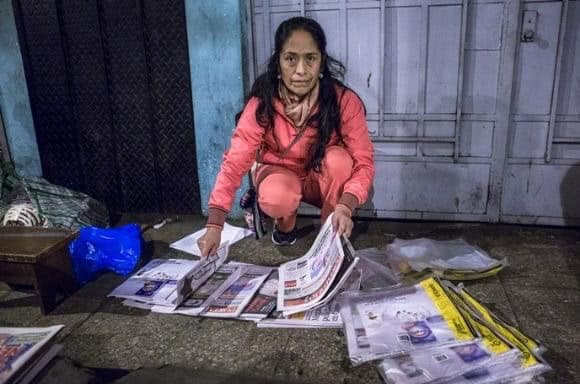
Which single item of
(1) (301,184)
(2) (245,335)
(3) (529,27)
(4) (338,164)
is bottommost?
(2) (245,335)

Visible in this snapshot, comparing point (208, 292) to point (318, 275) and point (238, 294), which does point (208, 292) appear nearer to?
point (238, 294)

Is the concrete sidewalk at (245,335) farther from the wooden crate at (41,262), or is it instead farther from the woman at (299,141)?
the woman at (299,141)

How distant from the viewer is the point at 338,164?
2.26 m

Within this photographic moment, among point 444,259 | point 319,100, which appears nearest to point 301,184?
point 319,100

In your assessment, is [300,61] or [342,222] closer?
[342,222]

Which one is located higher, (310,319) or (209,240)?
(209,240)

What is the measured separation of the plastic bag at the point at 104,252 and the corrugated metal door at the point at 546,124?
2254 millimetres

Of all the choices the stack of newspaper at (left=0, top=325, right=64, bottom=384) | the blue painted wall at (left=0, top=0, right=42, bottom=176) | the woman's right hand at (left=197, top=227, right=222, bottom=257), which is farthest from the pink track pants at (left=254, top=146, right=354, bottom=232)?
the blue painted wall at (left=0, top=0, right=42, bottom=176)

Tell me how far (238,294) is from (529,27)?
7.10ft

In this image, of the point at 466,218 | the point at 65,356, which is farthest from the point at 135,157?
the point at 466,218

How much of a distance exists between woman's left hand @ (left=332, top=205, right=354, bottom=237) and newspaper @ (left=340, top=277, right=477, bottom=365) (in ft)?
0.89

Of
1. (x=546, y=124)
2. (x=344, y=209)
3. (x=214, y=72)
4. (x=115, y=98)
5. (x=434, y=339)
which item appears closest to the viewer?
(x=434, y=339)

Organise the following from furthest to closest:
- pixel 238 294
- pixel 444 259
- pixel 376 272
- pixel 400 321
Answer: pixel 444 259 → pixel 376 272 → pixel 238 294 → pixel 400 321

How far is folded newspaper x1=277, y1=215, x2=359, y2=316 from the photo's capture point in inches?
66.5
